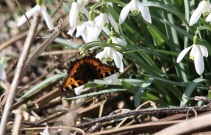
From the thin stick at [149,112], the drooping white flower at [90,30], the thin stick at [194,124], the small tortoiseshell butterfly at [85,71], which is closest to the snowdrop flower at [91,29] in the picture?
the drooping white flower at [90,30]

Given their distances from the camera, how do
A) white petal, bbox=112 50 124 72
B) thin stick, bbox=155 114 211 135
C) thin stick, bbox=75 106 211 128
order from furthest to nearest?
white petal, bbox=112 50 124 72 → thin stick, bbox=75 106 211 128 → thin stick, bbox=155 114 211 135

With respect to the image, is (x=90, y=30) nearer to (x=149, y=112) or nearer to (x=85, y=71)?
(x=85, y=71)

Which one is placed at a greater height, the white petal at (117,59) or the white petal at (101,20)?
the white petal at (101,20)

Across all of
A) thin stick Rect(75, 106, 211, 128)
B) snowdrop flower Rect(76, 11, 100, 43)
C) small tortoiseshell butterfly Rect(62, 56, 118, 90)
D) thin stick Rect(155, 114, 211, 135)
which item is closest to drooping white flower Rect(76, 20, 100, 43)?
snowdrop flower Rect(76, 11, 100, 43)

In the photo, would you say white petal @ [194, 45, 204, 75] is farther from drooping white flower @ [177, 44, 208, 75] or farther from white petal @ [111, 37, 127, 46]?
white petal @ [111, 37, 127, 46]

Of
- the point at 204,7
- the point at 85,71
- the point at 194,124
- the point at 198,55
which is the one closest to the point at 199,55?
the point at 198,55

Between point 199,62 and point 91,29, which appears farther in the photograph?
point 91,29

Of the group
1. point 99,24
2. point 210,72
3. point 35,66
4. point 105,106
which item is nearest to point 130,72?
point 105,106

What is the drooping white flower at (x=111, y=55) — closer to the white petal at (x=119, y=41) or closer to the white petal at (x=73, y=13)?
the white petal at (x=119, y=41)
